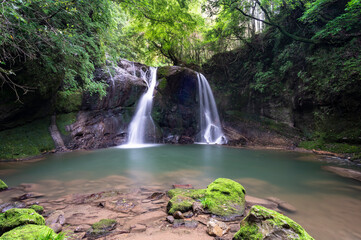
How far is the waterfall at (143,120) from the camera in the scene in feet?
41.3

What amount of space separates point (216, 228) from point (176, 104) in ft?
42.5

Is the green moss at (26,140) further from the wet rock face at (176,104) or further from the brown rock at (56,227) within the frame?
the brown rock at (56,227)

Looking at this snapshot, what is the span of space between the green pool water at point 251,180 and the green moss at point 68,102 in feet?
13.9

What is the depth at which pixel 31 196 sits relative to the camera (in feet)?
12.0

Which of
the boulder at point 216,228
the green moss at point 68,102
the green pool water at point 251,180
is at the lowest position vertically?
the green pool water at point 251,180

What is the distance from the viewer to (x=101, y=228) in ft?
7.72

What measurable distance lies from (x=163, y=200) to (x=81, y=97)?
32.8 feet

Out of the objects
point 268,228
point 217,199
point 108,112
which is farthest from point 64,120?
point 268,228

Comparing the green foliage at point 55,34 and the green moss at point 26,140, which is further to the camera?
the green moss at point 26,140

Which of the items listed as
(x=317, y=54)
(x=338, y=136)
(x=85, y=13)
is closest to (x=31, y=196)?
A: (x=85, y=13)

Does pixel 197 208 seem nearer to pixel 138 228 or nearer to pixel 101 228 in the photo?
pixel 138 228

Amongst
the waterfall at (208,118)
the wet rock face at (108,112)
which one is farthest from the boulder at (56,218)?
the waterfall at (208,118)

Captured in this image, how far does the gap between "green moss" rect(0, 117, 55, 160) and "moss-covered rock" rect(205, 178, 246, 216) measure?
8279mm

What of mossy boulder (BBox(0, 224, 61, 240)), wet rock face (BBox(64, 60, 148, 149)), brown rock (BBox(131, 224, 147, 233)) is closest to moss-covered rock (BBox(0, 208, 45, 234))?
mossy boulder (BBox(0, 224, 61, 240))
